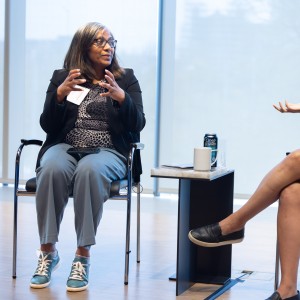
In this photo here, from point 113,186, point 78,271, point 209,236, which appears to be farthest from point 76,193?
point 209,236

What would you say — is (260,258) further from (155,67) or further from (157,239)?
(155,67)

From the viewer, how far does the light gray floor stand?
334 cm

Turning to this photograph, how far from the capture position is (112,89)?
354cm

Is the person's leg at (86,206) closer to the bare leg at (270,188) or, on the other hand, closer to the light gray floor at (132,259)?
the light gray floor at (132,259)

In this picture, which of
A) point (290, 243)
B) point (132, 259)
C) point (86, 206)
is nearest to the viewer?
point (290, 243)

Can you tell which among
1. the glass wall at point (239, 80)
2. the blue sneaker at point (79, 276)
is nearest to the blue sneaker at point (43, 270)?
the blue sneaker at point (79, 276)

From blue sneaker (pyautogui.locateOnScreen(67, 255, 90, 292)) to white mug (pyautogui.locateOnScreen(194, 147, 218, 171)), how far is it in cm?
66

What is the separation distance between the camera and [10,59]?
22.8 ft

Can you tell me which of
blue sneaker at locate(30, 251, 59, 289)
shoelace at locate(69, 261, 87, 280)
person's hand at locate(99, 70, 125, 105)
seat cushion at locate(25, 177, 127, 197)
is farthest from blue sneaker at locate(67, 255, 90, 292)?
person's hand at locate(99, 70, 125, 105)

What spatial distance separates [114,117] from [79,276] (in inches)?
31.3

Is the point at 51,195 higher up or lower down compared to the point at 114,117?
lower down

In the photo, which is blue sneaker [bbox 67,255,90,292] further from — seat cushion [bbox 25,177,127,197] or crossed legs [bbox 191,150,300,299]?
crossed legs [bbox 191,150,300,299]

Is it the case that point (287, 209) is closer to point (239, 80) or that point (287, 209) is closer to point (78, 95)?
point (78, 95)

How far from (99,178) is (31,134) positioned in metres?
3.72
